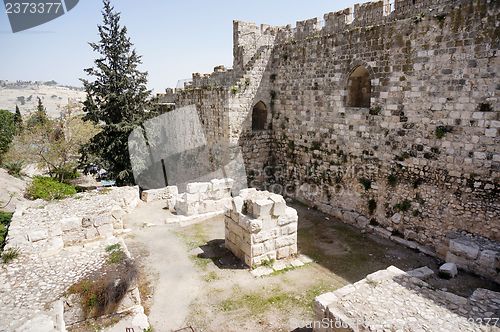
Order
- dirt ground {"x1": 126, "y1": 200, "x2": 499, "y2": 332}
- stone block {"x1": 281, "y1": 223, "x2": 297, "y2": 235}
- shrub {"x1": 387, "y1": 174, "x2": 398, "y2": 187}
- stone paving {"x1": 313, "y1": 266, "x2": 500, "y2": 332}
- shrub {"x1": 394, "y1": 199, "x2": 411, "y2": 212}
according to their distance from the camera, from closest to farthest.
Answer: stone paving {"x1": 313, "y1": 266, "x2": 500, "y2": 332}
dirt ground {"x1": 126, "y1": 200, "x2": 499, "y2": 332}
stone block {"x1": 281, "y1": 223, "x2": 297, "y2": 235}
shrub {"x1": 394, "y1": 199, "x2": 411, "y2": 212}
shrub {"x1": 387, "y1": 174, "x2": 398, "y2": 187}

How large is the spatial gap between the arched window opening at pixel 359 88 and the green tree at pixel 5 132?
23.1 metres

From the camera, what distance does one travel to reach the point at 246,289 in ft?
23.0

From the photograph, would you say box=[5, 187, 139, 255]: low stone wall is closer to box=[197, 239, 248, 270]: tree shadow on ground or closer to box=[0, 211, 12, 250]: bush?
box=[0, 211, 12, 250]: bush

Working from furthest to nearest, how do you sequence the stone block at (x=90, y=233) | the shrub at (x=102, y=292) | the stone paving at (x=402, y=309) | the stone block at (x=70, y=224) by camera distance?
the stone block at (x=90, y=233) < the stone block at (x=70, y=224) < the shrub at (x=102, y=292) < the stone paving at (x=402, y=309)

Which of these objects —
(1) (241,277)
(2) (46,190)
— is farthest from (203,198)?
(2) (46,190)

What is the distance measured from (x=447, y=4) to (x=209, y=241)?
844cm

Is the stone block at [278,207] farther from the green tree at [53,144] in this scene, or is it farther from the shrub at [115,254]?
the green tree at [53,144]

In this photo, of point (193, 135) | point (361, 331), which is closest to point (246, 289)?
point (361, 331)

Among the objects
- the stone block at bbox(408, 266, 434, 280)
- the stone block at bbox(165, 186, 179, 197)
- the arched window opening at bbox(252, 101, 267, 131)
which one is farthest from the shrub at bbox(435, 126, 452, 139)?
the stone block at bbox(165, 186, 179, 197)

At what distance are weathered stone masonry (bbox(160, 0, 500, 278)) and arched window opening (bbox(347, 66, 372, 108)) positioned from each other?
0.10 m

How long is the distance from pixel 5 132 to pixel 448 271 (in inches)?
1134

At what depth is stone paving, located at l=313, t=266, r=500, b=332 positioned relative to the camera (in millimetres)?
4816

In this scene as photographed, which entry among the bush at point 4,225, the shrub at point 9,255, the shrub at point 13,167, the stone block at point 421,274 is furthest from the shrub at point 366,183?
the shrub at point 13,167

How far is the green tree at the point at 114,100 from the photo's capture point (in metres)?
16.0
